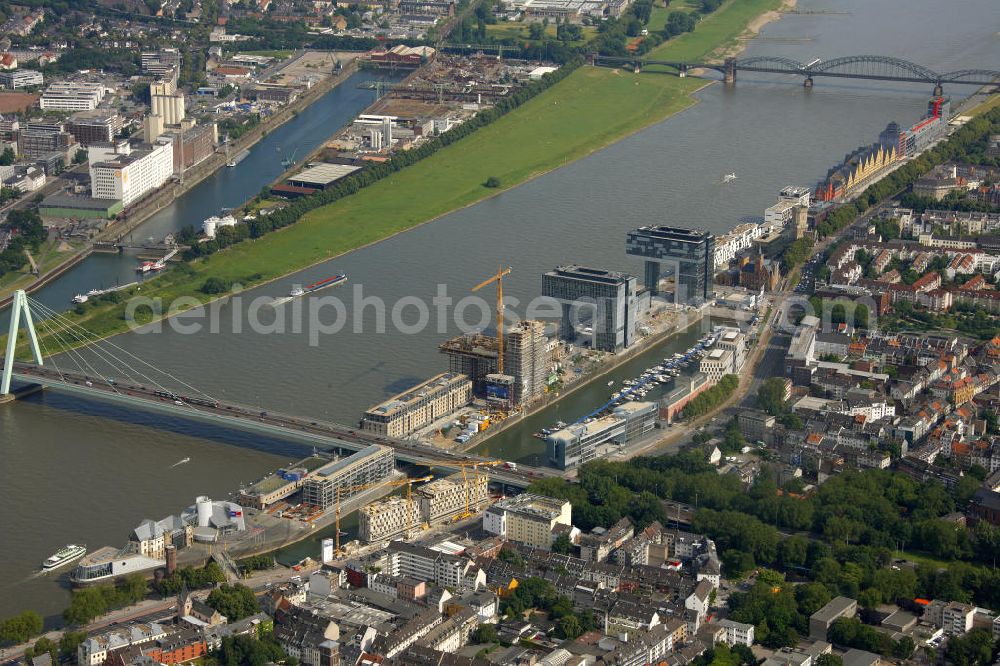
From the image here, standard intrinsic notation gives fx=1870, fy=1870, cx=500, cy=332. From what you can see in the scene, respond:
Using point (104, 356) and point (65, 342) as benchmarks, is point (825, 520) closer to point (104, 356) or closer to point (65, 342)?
point (104, 356)

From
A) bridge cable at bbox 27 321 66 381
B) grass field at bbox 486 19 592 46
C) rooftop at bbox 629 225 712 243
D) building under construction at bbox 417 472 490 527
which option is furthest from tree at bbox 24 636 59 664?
grass field at bbox 486 19 592 46

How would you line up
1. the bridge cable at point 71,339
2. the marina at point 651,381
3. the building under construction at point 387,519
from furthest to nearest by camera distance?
the bridge cable at point 71,339 → the marina at point 651,381 → the building under construction at point 387,519

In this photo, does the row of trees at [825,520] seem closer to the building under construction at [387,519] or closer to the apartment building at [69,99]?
the building under construction at [387,519]

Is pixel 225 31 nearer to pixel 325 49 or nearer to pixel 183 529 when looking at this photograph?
pixel 325 49

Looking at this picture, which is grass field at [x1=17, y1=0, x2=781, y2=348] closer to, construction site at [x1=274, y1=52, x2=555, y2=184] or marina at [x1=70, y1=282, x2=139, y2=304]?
marina at [x1=70, y1=282, x2=139, y2=304]

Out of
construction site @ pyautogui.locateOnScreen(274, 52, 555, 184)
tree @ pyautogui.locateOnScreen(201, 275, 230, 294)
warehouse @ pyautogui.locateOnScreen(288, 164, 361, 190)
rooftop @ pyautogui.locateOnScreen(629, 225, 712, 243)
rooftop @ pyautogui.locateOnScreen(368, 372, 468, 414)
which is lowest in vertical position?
tree @ pyautogui.locateOnScreen(201, 275, 230, 294)

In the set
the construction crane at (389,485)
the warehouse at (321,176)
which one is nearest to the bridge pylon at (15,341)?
the construction crane at (389,485)

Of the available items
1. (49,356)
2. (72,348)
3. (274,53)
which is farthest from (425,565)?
(274,53)
